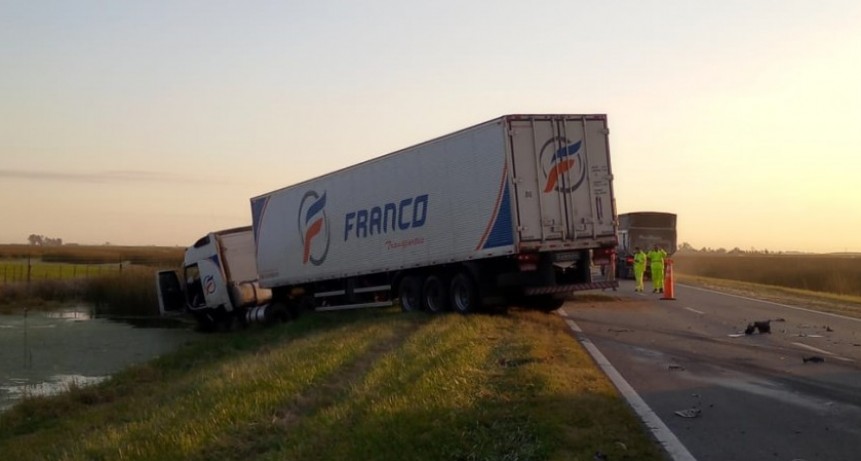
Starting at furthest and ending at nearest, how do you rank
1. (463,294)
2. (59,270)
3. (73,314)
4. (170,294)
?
1. (59,270)
2. (73,314)
3. (170,294)
4. (463,294)

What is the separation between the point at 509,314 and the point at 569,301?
5.77 m

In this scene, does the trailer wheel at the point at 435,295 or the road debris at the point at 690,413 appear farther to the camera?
the trailer wheel at the point at 435,295

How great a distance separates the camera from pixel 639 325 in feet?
57.8

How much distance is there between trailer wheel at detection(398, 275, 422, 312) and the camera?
20.2 meters

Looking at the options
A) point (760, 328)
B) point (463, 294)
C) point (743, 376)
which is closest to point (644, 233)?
point (463, 294)

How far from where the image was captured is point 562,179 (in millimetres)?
17766

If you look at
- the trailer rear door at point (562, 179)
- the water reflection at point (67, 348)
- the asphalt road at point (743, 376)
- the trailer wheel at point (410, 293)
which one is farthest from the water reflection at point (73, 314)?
the trailer rear door at point (562, 179)

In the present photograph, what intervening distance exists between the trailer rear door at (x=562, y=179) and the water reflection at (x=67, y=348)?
30.3ft

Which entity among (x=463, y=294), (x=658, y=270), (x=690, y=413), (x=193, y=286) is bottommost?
(x=690, y=413)

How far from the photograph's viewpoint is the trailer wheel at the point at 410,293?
20188 mm

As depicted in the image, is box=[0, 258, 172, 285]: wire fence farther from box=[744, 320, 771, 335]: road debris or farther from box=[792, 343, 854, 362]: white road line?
box=[792, 343, 854, 362]: white road line

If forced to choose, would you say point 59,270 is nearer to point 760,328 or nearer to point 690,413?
point 760,328

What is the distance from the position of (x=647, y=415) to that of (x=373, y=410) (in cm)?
256

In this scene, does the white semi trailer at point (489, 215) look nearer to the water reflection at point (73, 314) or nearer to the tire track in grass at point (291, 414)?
the tire track in grass at point (291, 414)
